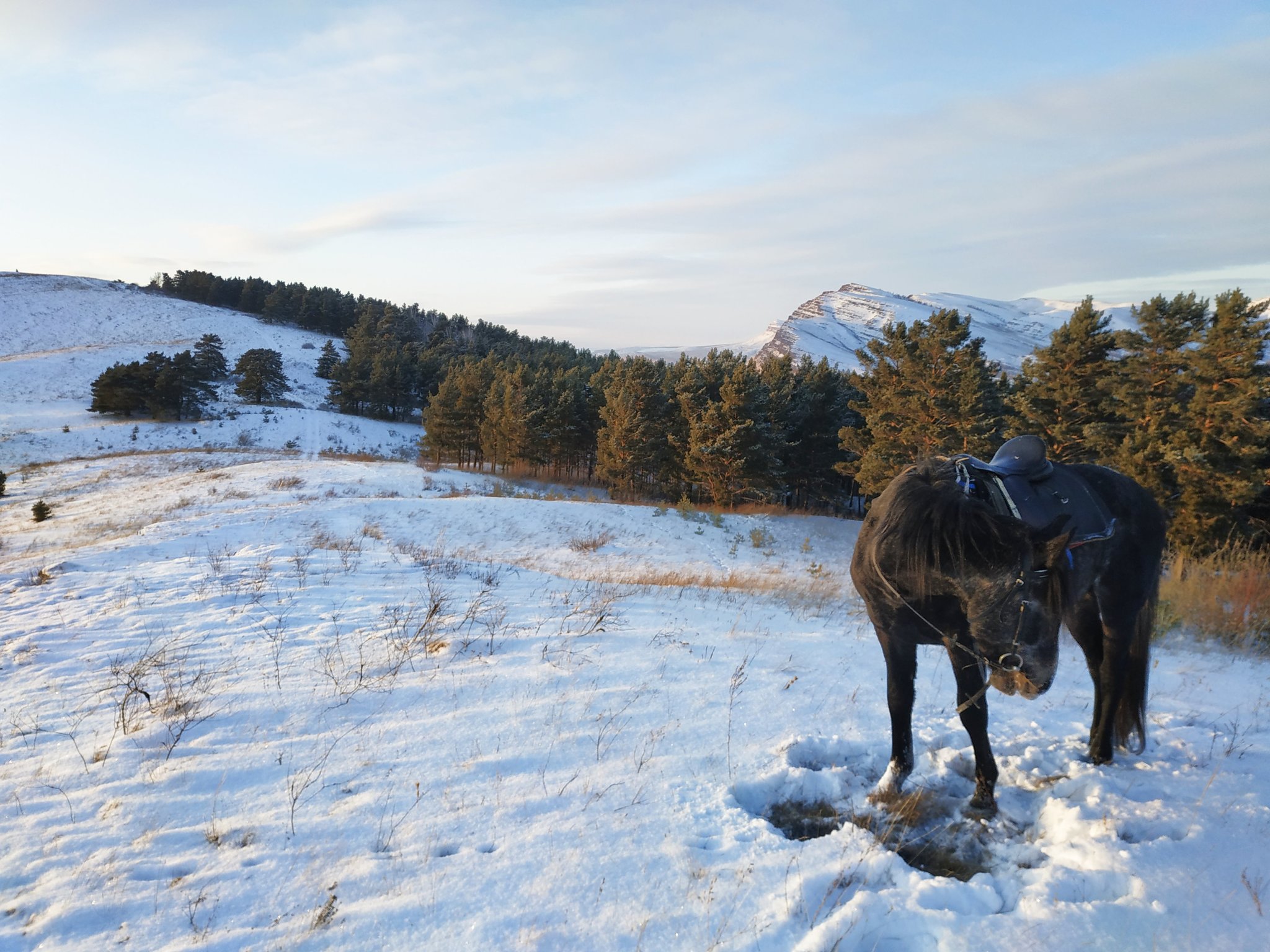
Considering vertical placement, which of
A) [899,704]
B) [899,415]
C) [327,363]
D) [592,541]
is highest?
[327,363]

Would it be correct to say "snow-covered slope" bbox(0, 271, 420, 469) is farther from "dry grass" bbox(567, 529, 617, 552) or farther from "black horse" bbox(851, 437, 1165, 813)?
"black horse" bbox(851, 437, 1165, 813)

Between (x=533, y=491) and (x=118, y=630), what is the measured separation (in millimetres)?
26188

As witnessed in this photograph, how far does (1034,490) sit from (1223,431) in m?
22.9

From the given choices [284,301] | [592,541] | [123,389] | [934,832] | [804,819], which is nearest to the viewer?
[934,832]

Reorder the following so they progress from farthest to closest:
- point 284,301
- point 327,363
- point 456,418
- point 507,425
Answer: point 284,301 → point 327,363 → point 456,418 → point 507,425

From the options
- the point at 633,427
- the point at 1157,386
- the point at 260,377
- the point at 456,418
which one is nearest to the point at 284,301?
the point at 260,377

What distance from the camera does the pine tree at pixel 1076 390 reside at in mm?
23031

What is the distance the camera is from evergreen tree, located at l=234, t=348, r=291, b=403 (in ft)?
186

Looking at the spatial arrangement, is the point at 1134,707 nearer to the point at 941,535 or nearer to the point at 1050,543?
the point at 1050,543

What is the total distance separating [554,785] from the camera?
2.89 m

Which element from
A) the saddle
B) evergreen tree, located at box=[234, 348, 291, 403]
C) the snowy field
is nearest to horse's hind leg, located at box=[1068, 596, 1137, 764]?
the snowy field

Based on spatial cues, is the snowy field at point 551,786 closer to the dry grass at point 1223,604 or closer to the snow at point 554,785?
the snow at point 554,785

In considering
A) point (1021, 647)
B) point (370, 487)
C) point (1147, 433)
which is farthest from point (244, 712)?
point (1147, 433)

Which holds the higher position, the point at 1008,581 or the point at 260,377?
the point at 260,377
